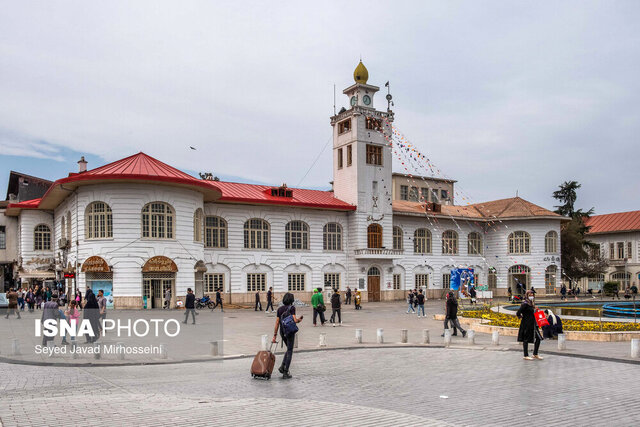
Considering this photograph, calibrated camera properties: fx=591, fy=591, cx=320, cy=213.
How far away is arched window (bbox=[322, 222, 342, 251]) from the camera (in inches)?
1839

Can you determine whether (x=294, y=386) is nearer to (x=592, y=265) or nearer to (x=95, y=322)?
(x=95, y=322)

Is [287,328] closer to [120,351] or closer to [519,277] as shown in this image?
[120,351]

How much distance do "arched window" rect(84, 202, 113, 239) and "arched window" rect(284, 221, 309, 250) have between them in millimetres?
14180

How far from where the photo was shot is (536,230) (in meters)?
55.2

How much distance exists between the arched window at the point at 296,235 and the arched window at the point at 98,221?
14180 mm

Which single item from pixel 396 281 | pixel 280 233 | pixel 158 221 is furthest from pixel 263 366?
pixel 396 281

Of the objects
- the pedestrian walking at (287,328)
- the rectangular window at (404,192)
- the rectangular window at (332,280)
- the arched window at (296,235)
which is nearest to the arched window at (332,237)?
the arched window at (296,235)

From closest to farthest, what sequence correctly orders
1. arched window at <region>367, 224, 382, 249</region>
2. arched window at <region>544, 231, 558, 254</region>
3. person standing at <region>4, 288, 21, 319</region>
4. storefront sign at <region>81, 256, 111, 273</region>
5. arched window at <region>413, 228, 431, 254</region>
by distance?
person standing at <region>4, 288, 21, 319</region>, storefront sign at <region>81, 256, 111, 273</region>, arched window at <region>367, 224, 382, 249</region>, arched window at <region>413, 228, 431, 254</region>, arched window at <region>544, 231, 558, 254</region>

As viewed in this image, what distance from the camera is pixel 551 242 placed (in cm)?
5569

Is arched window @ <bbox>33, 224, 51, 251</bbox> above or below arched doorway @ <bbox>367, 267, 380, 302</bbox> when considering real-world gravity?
above

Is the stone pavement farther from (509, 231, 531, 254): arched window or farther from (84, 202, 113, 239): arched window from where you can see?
(509, 231, 531, 254): arched window

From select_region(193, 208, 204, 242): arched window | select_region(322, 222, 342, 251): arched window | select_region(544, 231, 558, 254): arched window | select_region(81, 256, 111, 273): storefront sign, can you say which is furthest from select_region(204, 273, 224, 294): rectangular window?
select_region(544, 231, 558, 254): arched window

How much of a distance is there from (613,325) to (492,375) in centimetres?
1042

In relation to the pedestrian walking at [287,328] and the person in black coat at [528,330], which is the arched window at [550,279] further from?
the pedestrian walking at [287,328]
